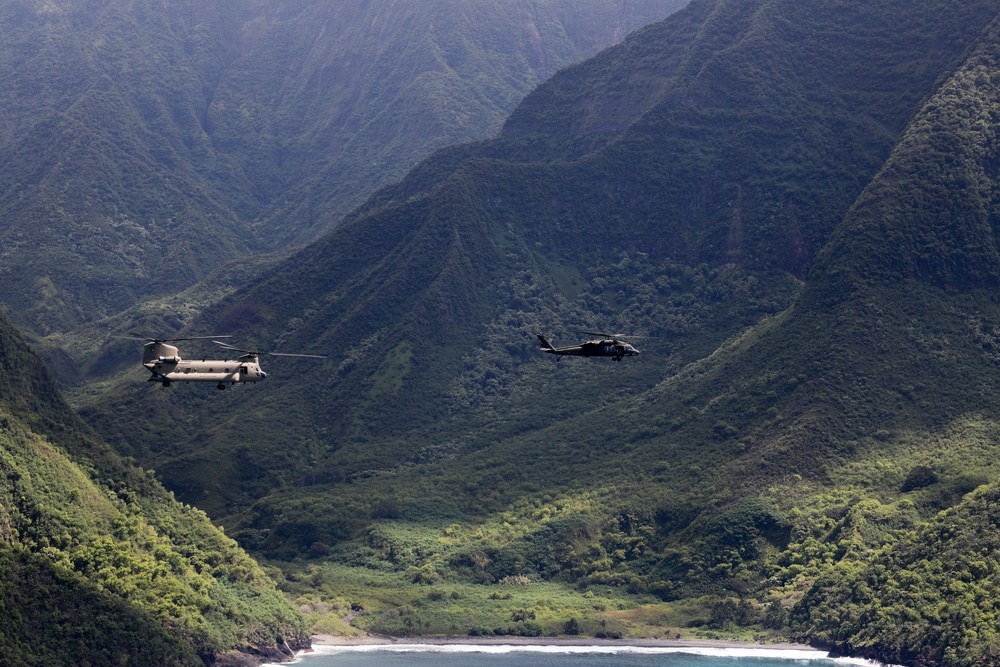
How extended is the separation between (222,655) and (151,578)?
11.3 metres

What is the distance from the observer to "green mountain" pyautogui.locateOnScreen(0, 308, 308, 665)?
16550cm

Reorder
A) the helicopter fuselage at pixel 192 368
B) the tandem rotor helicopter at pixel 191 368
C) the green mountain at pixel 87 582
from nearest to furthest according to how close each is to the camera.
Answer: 1. the tandem rotor helicopter at pixel 191 368
2. the helicopter fuselage at pixel 192 368
3. the green mountain at pixel 87 582

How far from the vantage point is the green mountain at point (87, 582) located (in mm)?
165500

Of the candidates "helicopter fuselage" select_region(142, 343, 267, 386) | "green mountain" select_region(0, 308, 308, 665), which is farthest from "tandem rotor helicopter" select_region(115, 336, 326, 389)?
"green mountain" select_region(0, 308, 308, 665)

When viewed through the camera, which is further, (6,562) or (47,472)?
(47,472)

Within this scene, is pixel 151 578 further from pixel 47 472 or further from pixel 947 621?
pixel 947 621

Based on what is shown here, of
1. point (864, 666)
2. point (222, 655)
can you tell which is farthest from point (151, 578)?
point (864, 666)

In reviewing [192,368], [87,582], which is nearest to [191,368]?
[192,368]

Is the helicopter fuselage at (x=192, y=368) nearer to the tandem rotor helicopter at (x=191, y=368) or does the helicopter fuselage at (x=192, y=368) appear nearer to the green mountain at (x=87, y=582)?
the tandem rotor helicopter at (x=191, y=368)

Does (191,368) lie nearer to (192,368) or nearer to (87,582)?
(192,368)

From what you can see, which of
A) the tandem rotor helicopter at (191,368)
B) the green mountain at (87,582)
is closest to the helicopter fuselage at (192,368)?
the tandem rotor helicopter at (191,368)

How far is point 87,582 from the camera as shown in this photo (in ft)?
577

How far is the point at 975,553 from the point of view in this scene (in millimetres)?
198625

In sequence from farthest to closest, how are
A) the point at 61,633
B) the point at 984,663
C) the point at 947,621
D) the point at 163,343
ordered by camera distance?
the point at 947,621, the point at 984,663, the point at 61,633, the point at 163,343
